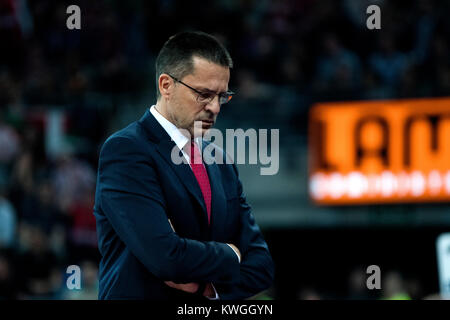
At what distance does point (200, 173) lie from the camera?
2.83 meters

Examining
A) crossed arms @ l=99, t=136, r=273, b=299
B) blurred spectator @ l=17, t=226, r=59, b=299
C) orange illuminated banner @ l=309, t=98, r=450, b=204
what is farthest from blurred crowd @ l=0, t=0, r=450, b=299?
crossed arms @ l=99, t=136, r=273, b=299

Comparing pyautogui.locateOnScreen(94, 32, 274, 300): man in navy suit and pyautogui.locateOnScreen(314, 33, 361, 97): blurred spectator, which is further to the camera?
pyautogui.locateOnScreen(314, 33, 361, 97): blurred spectator

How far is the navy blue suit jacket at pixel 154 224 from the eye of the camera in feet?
8.46

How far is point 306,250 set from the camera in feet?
33.0

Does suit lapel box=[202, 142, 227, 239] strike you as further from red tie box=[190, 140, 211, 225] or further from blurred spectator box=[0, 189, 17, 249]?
blurred spectator box=[0, 189, 17, 249]

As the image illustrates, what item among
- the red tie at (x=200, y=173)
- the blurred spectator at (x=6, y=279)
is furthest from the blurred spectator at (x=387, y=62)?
the red tie at (x=200, y=173)

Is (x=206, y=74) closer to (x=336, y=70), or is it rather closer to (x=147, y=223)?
(x=147, y=223)

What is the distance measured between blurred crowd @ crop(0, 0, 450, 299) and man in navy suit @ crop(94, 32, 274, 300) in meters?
5.55

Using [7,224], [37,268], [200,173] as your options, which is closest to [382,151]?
[37,268]

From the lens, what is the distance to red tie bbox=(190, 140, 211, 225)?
9.10 ft

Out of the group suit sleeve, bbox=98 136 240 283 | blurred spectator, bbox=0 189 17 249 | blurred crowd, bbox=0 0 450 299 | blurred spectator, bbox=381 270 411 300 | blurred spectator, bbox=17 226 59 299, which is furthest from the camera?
blurred crowd, bbox=0 0 450 299

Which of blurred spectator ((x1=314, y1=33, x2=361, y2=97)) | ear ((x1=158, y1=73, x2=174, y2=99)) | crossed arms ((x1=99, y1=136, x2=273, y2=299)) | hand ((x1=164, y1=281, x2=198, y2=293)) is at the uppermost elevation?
blurred spectator ((x1=314, y1=33, x2=361, y2=97))

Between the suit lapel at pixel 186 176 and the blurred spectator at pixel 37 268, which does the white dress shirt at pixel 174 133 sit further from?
the blurred spectator at pixel 37 268
